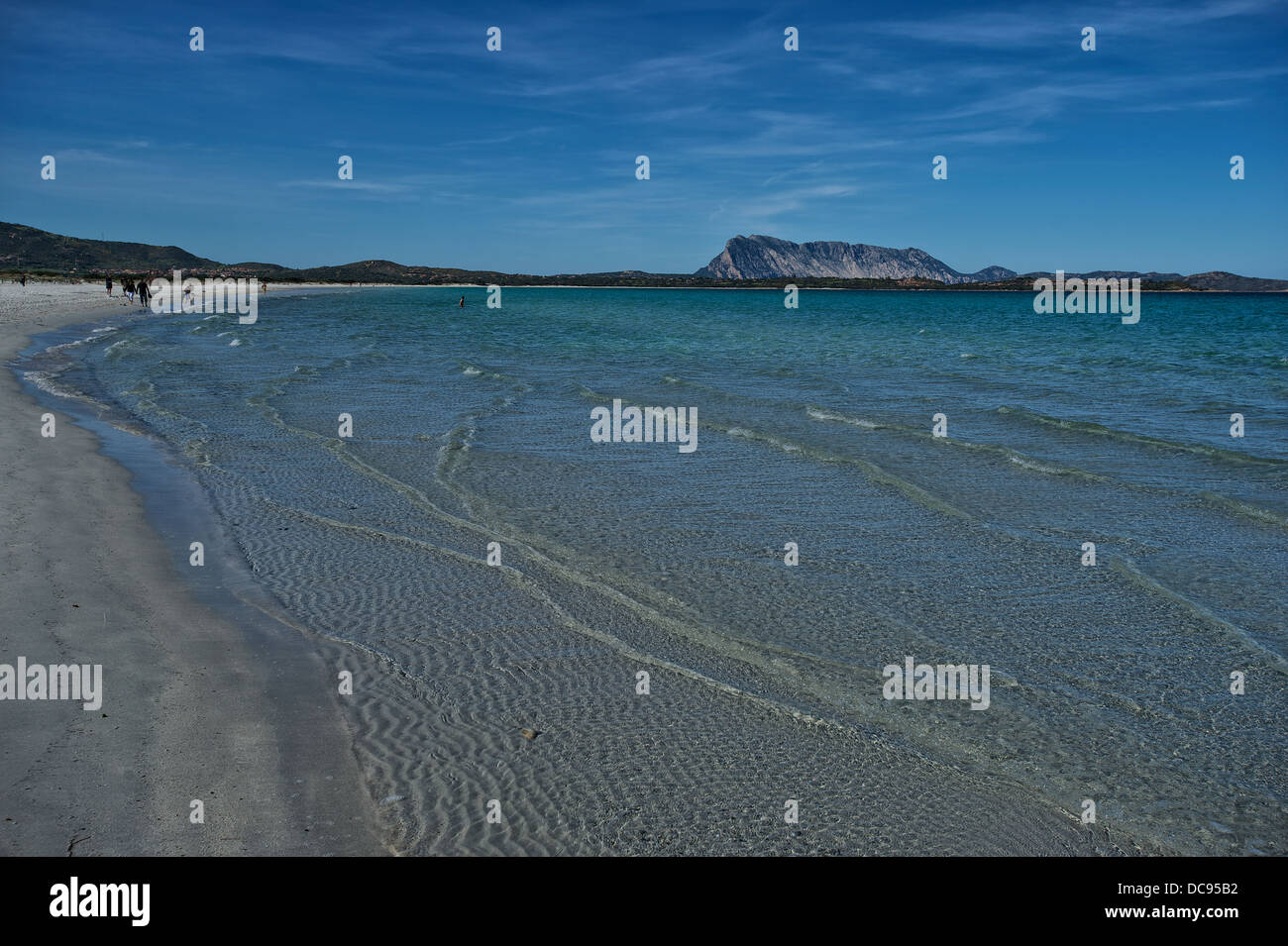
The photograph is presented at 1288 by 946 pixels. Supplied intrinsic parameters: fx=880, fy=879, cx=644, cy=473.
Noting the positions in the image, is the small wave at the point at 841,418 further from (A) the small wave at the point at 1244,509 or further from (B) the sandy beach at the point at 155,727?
(B) the sandy beach at the point at 155,727

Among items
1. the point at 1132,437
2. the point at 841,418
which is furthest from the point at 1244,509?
the point at 841,418

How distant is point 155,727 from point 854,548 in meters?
7.20

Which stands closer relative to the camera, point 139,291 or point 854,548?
point 854,548

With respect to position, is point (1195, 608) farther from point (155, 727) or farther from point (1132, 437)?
point (1132, 437)

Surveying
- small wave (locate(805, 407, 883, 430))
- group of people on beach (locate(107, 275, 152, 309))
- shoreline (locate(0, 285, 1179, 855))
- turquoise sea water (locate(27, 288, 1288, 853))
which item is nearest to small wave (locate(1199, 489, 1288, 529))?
turquoise sea water (locate(27, 288, 1288, 853))

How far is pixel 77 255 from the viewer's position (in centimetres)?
19362

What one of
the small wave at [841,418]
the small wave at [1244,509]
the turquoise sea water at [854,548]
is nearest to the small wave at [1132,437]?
the turquoise sea water at [854,548]

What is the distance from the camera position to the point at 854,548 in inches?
399

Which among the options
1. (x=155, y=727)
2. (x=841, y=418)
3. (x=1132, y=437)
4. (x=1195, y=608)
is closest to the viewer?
(x=155, y=727)

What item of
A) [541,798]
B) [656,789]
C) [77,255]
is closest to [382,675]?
[541,798]

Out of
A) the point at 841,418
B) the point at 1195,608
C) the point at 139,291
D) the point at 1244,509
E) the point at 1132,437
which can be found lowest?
the point at 1195,608
